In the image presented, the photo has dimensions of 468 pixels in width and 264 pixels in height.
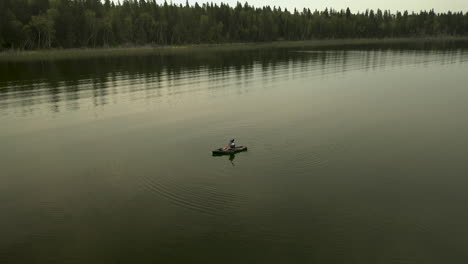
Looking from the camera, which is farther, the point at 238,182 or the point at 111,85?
the point at 111,85

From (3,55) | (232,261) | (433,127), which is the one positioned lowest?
(232,261)

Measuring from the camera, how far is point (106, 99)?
48125 mm

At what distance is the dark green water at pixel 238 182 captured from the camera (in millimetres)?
14805

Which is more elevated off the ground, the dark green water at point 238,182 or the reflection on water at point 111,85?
the reflection on water at point 111,85

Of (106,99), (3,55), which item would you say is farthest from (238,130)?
(3,55)

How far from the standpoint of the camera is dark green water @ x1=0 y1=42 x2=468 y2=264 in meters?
14.8

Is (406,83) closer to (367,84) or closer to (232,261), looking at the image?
(367,84)

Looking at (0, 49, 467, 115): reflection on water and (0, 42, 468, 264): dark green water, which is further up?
(0, 49, 467, 115): reflection on water

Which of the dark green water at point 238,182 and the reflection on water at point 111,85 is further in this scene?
the reflection on water at point 111,85

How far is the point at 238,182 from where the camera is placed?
67.6 ft

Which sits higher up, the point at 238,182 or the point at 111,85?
the point at 111,85

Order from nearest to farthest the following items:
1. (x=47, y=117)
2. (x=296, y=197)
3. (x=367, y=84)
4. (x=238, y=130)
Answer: (x=296, y=197) → (x=238, y=130) → (x=47, y=117) → (x=367, y=84)

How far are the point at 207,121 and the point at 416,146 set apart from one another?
726 inches

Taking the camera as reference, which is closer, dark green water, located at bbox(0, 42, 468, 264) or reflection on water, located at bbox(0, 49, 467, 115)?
dark green water, located at bbox(0, 42, 468, 264)
